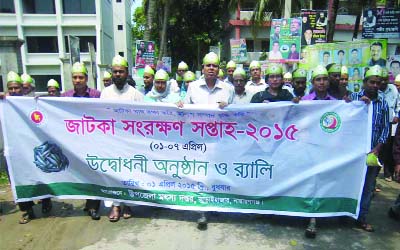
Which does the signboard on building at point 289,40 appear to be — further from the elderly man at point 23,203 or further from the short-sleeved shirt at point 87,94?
the elderly man at point 23,203

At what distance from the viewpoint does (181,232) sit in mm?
4328

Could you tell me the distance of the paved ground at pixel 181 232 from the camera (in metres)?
4.05

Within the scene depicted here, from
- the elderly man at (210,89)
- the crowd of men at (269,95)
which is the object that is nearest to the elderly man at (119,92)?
the crowd of men at (269,95)

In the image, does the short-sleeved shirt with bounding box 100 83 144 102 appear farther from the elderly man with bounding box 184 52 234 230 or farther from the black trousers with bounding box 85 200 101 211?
the black trousers with bounding box 85 200 101 211

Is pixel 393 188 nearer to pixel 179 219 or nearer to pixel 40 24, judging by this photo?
pixel 179 219

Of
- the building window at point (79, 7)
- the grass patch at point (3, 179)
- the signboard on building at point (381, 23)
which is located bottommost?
the grass patch at point (3, 179)

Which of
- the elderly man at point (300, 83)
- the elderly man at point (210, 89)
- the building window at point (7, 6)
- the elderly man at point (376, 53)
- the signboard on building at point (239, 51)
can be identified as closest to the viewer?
the elderly man at point (210, 89)

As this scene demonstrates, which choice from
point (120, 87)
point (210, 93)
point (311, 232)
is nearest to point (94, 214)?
point (120, 87)

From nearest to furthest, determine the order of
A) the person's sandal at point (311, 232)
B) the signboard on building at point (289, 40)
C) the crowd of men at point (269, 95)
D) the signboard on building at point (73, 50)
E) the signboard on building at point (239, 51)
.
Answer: the person's sandal at point (311, 232) → the crowd of men at point (269, 95) → the signboard on building at point (289, 40) → the signboard on building at point (73, 50) → the signboard on building at point (239, 51)

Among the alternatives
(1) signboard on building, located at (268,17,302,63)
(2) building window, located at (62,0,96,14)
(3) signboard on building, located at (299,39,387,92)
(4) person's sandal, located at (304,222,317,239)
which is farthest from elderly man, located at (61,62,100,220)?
(2) building window, located at (62,0,96,14)

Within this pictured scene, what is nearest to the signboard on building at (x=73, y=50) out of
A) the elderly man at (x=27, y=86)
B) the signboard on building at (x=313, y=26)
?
the elderly man at (x=27, y=86)

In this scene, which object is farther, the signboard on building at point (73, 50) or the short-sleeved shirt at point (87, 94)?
the signboard on building at point (73, 50)

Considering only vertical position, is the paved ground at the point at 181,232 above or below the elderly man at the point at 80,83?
below

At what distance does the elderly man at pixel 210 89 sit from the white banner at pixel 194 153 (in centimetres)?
38
